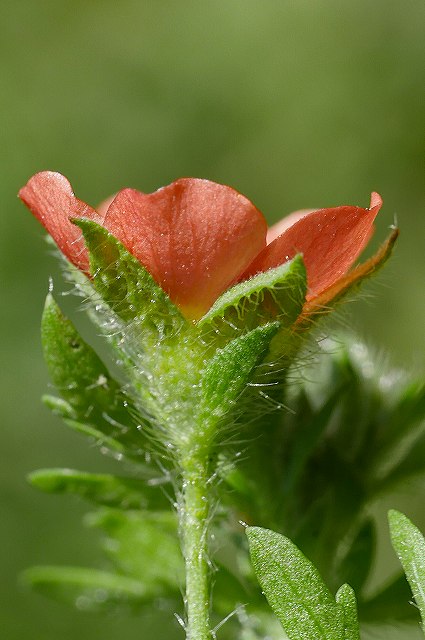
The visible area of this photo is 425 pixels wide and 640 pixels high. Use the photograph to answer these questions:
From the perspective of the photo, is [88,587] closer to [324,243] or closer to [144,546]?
[144,546]

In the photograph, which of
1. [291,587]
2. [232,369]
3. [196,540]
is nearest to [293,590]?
[291,587]

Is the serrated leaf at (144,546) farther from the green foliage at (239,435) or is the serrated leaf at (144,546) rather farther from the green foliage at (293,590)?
the green foliage at (293,590)

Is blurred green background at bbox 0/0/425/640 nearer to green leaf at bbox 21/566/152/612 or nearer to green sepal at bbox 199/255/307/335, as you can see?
green leaf at bbox 21/566/152/612

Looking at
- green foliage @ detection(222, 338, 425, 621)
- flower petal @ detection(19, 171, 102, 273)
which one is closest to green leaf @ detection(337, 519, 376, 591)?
green foliage @ detection(222, 338, 425, 621)

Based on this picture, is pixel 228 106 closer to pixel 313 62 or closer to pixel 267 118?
pixel 267 118

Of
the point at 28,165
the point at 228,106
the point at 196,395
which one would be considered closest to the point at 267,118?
the point at 228,106

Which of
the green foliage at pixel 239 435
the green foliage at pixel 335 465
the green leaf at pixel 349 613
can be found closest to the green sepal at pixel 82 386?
the green foliage at pixel 239 435
